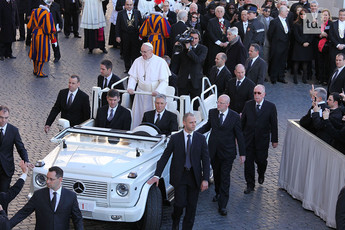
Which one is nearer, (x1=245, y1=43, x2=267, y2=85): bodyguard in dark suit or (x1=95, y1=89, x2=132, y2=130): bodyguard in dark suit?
(x1=95, y1=89, x2=132, y2=130): bodyguard in dark suit

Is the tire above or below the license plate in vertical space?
below

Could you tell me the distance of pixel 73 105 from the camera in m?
11.6

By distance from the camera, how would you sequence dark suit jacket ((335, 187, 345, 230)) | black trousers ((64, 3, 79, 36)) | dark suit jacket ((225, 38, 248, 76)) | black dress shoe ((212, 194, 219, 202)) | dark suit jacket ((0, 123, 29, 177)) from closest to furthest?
1. dark suit jacket ((335, 187, 345, 230))
2. dark suit jacket ((0, 123, 29, 177))
3. black dress shoe ((212, 194, 219, 202))
4. dark suit jacket ((225, 38, 248, 76))
5. black trousers ((64, 3, 79, 36))

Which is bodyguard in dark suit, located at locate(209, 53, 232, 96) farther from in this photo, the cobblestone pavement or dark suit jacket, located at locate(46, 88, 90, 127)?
dark suit jacket, located at locate(46, 88, 90, 127)

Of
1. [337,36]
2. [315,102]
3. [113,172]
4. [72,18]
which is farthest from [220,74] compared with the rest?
[72,18]

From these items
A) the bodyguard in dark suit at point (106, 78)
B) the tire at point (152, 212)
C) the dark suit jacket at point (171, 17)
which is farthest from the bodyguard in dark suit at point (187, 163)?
the dark suit jacket at point (171, 17)

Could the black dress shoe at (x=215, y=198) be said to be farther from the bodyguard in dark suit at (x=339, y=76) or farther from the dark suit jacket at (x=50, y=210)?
the bodyguard in dark suit at (x=339, y=76)

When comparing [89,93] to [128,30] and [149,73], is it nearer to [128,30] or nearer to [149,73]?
[128,30]

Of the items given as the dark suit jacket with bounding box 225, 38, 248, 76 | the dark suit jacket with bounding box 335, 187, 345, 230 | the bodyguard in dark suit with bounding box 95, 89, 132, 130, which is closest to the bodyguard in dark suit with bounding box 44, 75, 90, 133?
the bodyguard in dark suit with bounding box 95, 89, 132, 130

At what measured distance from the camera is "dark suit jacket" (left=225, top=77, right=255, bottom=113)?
42.0 ft

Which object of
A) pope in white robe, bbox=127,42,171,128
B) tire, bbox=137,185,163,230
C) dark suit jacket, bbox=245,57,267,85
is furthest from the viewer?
dark suit jacket, bbox=245,57,267,85

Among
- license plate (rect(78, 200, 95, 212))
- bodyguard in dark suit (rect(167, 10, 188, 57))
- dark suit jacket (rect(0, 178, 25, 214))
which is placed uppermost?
bodyguard in dark suit (rect(167, 10, 188, 57))

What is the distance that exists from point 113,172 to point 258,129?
3353 millimetres

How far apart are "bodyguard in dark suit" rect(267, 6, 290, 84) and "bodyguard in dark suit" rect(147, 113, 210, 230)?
10.3 m
